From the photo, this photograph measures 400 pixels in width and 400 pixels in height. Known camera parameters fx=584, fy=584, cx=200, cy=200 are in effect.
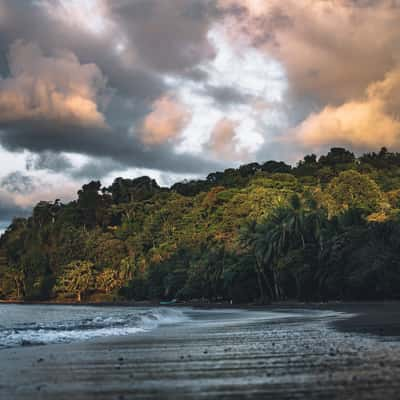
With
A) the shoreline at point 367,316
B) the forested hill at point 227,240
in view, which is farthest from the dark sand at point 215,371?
the forested hill at point 227,240

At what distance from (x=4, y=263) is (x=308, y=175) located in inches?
2751

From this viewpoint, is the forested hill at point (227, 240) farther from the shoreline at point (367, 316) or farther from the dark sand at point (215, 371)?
the dark sand at point (215, 371)

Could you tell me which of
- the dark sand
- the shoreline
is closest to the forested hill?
the shoreline

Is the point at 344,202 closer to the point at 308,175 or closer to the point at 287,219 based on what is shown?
the point at 287,219

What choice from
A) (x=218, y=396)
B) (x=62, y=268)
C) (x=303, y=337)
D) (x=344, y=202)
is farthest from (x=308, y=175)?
(x=218, y=396)

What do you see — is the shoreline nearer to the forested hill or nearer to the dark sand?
the forested hill

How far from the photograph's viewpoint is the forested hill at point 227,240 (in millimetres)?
47844

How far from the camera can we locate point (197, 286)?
72812 millimetres

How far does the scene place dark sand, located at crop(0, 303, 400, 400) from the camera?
22.6 ft

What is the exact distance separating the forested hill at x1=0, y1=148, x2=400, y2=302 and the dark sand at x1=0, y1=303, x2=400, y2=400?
106ft

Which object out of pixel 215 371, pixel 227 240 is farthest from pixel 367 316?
pixel 227 240

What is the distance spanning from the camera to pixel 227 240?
77.1 m

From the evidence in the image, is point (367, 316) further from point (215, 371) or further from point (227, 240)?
point (227, 240)

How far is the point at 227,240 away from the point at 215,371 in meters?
68.7
